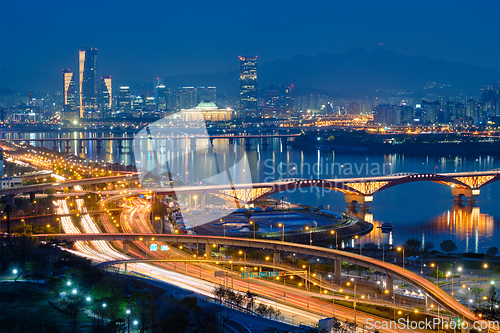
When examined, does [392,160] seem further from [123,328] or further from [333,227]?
[123,328]

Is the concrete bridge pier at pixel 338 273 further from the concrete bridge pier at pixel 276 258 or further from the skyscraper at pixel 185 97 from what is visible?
the skyscraper at pixel 185 97

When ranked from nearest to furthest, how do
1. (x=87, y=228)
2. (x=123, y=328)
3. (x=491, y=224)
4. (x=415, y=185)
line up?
(x=123, y=328) → (x=87, y=228) → (x=491, y=224) → (x=415, y=185)

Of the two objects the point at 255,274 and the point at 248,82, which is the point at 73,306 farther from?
the point at 248,82

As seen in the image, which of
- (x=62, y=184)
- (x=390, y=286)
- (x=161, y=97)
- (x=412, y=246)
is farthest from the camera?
(x=161, y=97)

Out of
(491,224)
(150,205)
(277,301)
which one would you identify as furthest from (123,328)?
(491,224)

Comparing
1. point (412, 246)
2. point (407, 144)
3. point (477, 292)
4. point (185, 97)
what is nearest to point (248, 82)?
point (185, 97)

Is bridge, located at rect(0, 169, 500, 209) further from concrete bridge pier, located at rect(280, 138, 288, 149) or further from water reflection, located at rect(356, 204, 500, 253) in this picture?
concrete bridge pier, located at rect(280, 138, 288, 149)

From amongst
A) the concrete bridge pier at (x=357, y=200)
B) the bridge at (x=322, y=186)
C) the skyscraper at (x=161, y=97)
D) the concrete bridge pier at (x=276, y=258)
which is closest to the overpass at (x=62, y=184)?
the bridge at (x=322, y=186)
